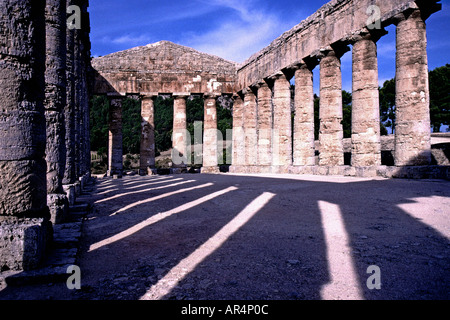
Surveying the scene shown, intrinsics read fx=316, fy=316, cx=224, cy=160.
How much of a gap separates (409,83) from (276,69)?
811 cm

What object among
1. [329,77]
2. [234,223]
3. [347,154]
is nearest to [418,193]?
[234,223]

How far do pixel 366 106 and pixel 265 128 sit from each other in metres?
7.32

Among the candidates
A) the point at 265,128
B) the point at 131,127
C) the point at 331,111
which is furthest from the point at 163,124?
the point at 331,111

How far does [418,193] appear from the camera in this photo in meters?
6.74

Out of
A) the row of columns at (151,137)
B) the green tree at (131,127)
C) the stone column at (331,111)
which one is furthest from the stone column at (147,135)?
the green tree at (131,127)

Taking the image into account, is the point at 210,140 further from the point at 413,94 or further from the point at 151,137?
the point at 413,94

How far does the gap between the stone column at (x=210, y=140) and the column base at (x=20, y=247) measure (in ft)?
60.7

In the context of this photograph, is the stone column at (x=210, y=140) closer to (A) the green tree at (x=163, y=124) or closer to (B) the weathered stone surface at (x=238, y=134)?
(B) the weathered stone surface at (x=238, y=134)

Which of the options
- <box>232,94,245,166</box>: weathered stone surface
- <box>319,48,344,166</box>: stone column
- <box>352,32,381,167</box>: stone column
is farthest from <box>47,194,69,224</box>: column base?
<box>232,94,245,166</box>: weathered stone surface

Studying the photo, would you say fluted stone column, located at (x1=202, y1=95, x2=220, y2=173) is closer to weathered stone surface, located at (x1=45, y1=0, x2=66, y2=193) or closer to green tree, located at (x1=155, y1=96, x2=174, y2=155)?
weathered stone surface, located at (x1=45, y1=0, x2=66, y2=193)

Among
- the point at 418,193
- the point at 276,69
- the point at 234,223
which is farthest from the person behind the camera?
the point at 276,69

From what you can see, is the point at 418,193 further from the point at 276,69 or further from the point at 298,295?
the point at 276,69

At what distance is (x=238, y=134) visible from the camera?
22.1 metres

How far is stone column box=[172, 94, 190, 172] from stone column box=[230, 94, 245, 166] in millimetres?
3412
